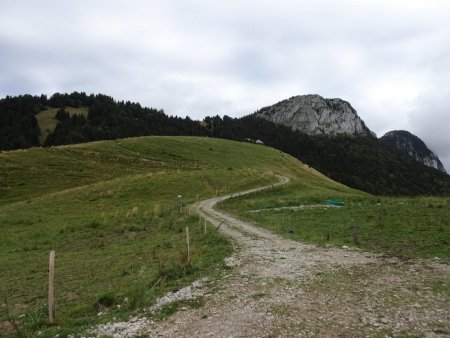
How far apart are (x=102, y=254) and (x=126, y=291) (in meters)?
12.5

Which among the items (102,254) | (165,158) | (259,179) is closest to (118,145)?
(165,158)

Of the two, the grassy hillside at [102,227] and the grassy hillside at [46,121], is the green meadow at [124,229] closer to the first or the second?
the grassy hillside at [102,227]

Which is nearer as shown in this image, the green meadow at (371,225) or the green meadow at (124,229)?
the green meadow at (124,229)

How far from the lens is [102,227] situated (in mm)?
36938

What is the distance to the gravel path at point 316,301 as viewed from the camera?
10359 mm

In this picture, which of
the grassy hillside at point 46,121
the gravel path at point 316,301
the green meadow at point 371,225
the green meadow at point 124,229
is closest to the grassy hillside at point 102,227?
the green meadow at point 124,229

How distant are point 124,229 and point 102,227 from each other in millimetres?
2670

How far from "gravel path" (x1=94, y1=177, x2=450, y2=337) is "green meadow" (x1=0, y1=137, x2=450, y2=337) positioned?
1360 mm

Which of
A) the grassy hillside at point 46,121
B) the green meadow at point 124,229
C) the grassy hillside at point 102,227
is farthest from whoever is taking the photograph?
the grassy hillside at point 46,121

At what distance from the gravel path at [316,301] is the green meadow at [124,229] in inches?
53.5

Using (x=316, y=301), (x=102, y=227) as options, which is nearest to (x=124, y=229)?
(x=102, y=227)

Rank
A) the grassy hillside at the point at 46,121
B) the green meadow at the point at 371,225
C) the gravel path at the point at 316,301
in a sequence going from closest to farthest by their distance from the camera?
the gravel path at the point at 316,301
the green meadow at the point at 371,225
the grassy hillside at the point at 46,121

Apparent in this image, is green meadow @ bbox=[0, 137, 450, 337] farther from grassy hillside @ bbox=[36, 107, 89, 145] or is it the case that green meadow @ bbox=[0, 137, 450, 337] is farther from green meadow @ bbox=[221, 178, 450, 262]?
grassy hillside @ bbox=[36, 107, 89, 145]

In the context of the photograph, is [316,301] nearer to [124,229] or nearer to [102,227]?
[124,229]
